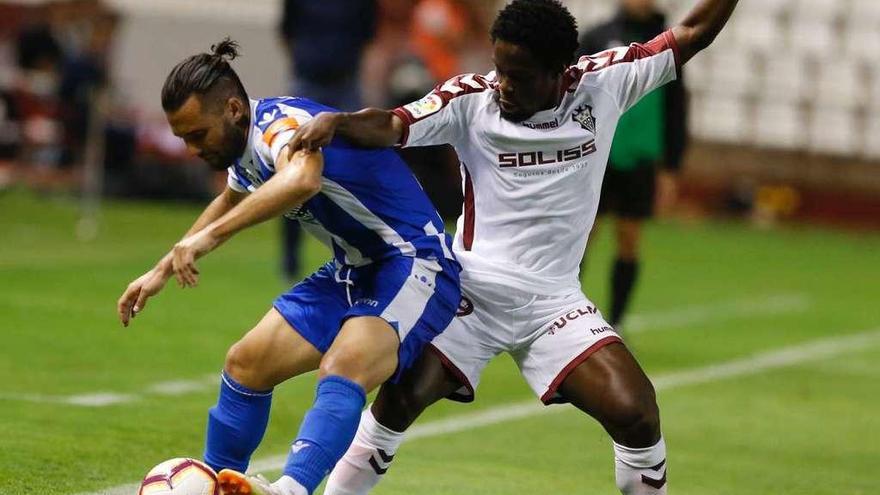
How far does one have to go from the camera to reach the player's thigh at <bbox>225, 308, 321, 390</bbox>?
573 cm

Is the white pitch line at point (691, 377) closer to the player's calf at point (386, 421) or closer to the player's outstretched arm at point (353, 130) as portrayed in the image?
the player's calf at point (386, 421)

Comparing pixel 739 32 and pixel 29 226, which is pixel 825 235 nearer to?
pixel 739 32

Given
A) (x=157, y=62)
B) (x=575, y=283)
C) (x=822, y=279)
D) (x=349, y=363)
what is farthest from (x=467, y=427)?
(x=157, y=62)

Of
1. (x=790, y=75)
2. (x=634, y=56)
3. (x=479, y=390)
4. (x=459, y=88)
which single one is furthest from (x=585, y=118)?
(x=790, y=75)

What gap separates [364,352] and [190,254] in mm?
672

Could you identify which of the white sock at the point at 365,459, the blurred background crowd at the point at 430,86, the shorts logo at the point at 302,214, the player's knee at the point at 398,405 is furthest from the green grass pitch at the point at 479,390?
the blurred background crowd at the point at 430,86

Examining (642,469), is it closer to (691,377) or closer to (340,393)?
(340,393)

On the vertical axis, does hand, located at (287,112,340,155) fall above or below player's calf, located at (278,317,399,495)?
above

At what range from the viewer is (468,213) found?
6.24 m

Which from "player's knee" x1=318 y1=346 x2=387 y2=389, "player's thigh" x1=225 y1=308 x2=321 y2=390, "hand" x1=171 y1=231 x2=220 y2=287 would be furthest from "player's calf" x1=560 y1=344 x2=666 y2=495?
A: "hand" x1=171 y1=231 x2=220 y2=287

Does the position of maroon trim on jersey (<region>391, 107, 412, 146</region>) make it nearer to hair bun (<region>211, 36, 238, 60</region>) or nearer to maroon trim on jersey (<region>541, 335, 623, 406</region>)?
hair bun (<region>211, 36, 238, 60</region>)

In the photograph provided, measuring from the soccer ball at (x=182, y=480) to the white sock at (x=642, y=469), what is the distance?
143 cm

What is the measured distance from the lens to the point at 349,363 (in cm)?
552

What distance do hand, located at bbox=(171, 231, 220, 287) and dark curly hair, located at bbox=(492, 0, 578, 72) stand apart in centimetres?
122
